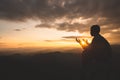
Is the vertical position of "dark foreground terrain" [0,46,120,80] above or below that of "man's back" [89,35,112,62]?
below

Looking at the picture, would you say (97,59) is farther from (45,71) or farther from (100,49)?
(45,71)

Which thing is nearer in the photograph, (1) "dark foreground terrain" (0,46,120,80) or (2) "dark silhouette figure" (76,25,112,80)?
(2) "dark silhouette figure" (76,25,112,80)

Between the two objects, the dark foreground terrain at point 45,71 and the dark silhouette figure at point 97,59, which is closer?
the dark silhouette figure at point 97,59

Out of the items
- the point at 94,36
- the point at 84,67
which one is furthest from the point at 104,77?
the point at 94,36

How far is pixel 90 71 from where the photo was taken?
7293 millimetres

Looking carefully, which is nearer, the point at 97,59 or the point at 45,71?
the point at 97,59

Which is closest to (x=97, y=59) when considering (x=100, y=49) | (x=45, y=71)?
(x=100, y=49)

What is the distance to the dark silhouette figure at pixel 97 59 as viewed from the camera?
7.21 m

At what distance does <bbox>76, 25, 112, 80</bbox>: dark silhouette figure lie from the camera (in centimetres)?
721

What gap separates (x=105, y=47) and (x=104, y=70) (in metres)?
0.72

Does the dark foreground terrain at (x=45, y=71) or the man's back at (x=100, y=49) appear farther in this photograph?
the dark foreground terrain at (x=45, y=71)

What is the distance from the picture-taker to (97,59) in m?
7.29

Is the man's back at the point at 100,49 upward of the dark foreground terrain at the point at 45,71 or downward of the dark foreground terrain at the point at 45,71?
upward

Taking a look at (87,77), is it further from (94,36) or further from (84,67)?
(94,36)
